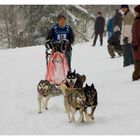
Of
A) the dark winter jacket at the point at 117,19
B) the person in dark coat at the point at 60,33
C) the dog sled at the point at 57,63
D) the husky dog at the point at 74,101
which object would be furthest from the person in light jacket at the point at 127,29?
the husky dog at the point at 74,101

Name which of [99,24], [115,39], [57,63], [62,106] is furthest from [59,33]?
[99,24]

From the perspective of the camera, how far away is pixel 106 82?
13.0m

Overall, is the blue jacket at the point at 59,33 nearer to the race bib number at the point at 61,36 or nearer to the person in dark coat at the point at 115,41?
the race bib number at the point at 61,36

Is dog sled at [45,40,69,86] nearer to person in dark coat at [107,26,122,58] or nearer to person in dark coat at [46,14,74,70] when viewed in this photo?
person in dark coat at [46,14,74,70]

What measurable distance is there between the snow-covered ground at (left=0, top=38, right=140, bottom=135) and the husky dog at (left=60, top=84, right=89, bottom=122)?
0.16 m

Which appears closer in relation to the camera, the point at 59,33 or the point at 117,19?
the point at 59,33

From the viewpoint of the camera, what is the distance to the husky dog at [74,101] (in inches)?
327

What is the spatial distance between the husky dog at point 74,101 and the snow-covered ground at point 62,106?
16 centimetres

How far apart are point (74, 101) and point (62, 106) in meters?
1.90

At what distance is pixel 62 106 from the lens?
10328 millimetres

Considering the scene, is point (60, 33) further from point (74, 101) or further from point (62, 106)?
point (74, 101)

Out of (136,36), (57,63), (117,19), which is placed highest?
(117,19)

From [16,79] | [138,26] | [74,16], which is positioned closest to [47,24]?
[74,16]

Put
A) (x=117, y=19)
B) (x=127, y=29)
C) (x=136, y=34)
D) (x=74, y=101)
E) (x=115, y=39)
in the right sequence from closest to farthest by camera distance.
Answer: (x=74, y=101), (x=136, y=34), (x=127, y=29), (x=115, y=39), (x=117, y=19)
